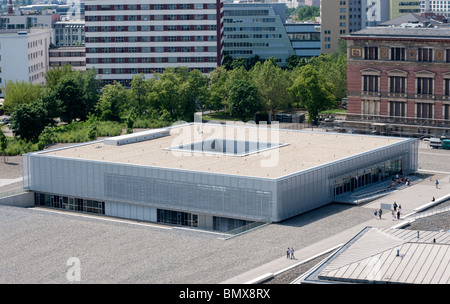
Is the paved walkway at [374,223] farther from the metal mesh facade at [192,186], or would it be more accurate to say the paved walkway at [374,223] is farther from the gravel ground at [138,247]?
the metal mesh facade at [192,186]

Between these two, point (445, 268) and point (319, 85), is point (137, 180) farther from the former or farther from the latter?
point (319, 85)

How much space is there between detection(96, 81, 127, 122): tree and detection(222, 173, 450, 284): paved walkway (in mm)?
60291

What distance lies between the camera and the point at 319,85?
138 metres

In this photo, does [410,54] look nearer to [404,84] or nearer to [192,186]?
[404,84]

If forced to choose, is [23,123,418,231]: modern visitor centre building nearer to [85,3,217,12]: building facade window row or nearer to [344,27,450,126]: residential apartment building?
[344,27,450,126]: residential apartment building

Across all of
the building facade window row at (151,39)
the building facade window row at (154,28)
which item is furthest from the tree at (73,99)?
the building facade window row at (154,28)

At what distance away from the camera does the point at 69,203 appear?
91.6 m

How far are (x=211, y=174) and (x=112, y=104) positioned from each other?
62933mm

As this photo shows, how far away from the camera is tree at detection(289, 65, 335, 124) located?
136 metres

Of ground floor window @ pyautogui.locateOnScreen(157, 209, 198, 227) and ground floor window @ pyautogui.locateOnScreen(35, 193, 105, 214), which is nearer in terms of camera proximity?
ground floor window @ pyautogui.locateOnScreen(157, 209, 198, 227)

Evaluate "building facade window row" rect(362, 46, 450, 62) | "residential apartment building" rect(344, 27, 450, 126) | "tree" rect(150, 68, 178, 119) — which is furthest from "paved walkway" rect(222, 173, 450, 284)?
"tree" rect(150, 68, 178, 119)

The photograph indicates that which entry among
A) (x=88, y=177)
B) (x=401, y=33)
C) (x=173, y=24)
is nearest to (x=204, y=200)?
(x=88, y=177)

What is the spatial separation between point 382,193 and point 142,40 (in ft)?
298

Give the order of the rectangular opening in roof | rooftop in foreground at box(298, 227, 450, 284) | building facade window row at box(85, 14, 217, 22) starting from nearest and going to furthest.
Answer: rooftop in foreground at box(298, 227, 450, 284) < the rectangular opening in roof < building facade window row at box(85, 14, 217, 22)
